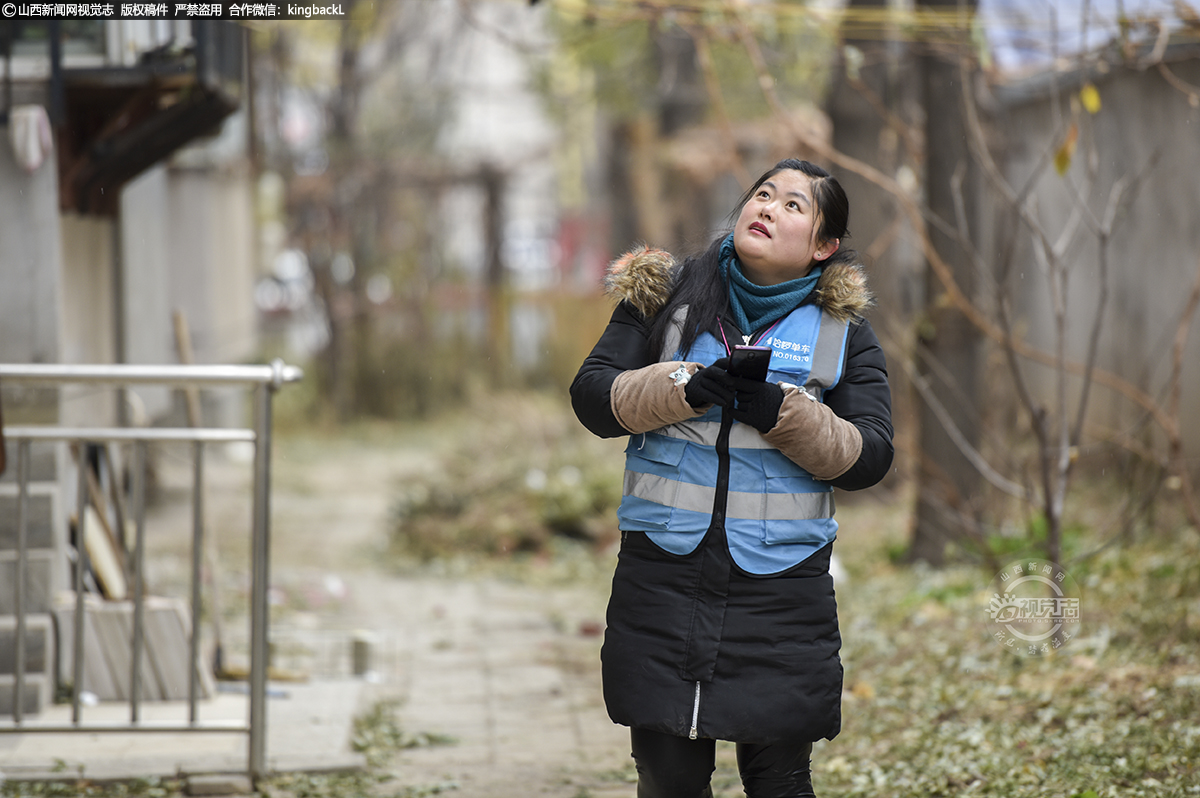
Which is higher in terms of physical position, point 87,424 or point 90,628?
point 87,424

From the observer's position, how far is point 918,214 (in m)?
5.63

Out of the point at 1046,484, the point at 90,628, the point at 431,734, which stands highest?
the point at 1046,484

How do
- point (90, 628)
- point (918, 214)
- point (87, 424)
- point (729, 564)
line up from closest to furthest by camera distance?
point (729, 564), point (90, 628), point (87, 424), point (918, 214)

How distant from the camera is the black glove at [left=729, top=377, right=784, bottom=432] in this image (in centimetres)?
225

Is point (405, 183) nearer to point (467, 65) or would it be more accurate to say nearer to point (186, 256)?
point (467, 65)

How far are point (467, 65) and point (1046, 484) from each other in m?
14.7

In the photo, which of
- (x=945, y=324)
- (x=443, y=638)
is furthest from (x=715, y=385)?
(x=945, y=324)

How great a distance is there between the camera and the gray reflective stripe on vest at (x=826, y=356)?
7.96 feet

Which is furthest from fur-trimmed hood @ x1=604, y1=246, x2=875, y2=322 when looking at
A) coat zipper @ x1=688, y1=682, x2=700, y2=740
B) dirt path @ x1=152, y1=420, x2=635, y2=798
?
dirt path @ x1=152, y1=420, x2=635, y2=798

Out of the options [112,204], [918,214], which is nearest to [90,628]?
[112,204]

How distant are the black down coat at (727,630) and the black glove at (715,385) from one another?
225 mm

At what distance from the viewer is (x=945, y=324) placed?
21.1 feet

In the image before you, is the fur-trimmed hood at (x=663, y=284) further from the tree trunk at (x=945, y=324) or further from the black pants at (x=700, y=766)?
the tree trunk at (x=945, y=324)

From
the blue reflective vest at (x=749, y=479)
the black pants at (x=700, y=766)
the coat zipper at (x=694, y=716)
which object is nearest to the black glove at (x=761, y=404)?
the blue reflective vest at (x=749, y=479)
